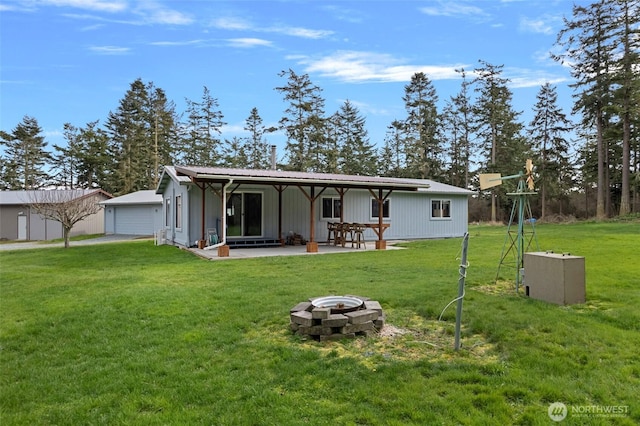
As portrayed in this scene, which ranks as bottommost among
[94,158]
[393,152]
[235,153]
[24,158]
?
[94,158]

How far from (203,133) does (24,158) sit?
15.0m

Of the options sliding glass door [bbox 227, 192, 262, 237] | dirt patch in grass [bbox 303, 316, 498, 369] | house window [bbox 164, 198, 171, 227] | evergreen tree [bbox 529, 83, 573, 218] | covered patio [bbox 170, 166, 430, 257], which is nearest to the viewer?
dirt patch in grass [bbox 303, 316, 498, 369]

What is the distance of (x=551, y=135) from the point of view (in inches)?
1184

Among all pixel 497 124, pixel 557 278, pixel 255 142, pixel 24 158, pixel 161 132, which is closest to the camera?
pixel 557 278

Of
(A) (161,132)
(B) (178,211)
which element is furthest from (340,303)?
(A) (161,132)

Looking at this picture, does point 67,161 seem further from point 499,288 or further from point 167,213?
point 499,288

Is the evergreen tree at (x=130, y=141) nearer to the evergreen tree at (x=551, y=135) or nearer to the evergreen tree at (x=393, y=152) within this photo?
the evergreen tree at (x=393, y=152)

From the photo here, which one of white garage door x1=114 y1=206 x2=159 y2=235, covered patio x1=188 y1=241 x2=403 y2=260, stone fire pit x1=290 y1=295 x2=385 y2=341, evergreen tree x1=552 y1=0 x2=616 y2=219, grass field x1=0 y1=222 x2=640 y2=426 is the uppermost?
evergreen tree x1=552 y1=0 x2=616 y2=219

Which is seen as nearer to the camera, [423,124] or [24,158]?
[24,158]

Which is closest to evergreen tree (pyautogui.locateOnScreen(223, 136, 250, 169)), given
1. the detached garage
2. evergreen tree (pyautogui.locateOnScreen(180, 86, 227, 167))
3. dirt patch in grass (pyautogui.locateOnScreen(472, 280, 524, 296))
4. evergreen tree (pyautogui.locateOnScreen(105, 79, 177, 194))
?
evergreen tree (pyautogui.locateOnScreen(180, 86, 227, 167))

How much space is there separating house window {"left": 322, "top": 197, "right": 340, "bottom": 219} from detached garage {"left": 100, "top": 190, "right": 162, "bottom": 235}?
9.76 meters

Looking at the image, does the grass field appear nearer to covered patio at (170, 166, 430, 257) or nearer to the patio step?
covered patio at (170, 166, 430, 257)

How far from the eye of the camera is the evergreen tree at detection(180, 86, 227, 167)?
104 ft

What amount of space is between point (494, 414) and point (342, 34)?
11.2 meters
